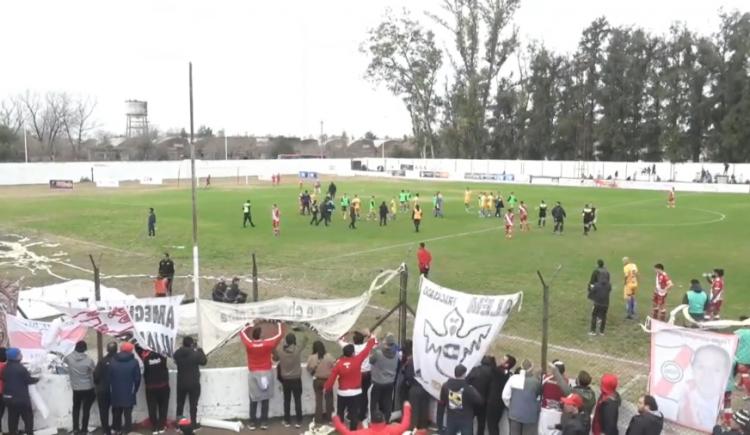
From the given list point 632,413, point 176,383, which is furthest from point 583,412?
point 176,383

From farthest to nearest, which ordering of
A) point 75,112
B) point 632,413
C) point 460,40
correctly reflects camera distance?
point 75,112
point 460,40
point 632,413

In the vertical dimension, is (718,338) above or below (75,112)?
below

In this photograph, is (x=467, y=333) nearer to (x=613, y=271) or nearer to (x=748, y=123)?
(x=613, y=271)

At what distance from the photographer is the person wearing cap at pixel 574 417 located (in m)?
7.75

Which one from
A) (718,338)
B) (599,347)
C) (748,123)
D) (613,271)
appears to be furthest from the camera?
(748,123)

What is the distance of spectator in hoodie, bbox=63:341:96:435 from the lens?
9445 millimetres

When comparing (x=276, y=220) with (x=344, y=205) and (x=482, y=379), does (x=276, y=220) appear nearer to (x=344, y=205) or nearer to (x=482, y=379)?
(x=344, y=205)

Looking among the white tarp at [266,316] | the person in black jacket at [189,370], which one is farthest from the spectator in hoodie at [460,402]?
the person in black jacket at [189,370]

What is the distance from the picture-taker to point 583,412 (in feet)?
26.5

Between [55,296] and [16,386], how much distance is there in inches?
366

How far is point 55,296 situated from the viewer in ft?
57.6

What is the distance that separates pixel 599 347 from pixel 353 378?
23.5 feet

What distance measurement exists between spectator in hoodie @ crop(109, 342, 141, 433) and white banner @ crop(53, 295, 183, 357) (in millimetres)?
430

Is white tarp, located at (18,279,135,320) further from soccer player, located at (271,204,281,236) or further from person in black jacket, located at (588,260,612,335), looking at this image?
soccer player, located at (271,204,281,236)
